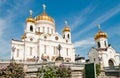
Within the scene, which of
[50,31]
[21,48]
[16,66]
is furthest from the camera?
[50,31]

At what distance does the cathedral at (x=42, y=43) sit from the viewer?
46156 millimetres

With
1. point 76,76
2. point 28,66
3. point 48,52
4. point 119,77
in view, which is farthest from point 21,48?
point 119,77

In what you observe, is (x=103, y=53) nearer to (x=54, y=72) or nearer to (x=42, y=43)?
(x=42, y=43)

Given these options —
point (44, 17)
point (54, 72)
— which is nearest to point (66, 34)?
point (44, 17)

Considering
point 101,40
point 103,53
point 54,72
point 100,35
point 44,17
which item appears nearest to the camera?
point 54,72

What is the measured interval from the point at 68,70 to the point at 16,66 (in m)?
7.57

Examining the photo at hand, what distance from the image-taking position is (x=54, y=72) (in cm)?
2234

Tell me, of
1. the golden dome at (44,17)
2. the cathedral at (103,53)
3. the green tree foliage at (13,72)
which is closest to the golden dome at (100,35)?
the cathedral at (103,53)

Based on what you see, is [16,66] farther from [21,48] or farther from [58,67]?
[21,48]

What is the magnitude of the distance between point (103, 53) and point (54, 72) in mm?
29248

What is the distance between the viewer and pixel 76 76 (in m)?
25.7

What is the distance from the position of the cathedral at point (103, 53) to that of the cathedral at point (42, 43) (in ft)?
23.2

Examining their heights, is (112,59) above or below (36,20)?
below

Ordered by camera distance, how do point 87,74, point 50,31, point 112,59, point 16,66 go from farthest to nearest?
point 50,31
point 112,59
point 16,66
point 87,74
